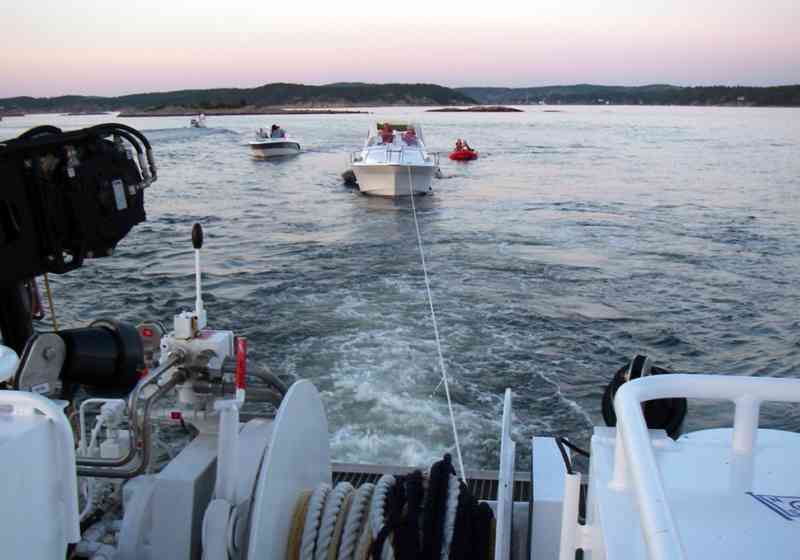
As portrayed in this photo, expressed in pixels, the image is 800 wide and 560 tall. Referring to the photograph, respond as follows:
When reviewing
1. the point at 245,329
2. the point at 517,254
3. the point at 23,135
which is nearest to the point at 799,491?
the point at 23,135

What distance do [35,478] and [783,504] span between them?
75.1 inches

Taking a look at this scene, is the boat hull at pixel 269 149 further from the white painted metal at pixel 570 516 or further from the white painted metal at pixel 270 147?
the white painted metal at pixel 570 516

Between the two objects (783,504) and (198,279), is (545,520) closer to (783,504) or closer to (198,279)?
(783,504)

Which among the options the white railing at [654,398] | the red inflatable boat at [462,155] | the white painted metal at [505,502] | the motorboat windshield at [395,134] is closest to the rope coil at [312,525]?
the white painted metal at [505,502]

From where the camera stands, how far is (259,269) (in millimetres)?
15070

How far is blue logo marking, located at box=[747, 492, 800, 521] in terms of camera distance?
1850mm

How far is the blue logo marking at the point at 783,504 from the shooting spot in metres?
1.85

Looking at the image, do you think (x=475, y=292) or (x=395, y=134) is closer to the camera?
(x=475, y=292)

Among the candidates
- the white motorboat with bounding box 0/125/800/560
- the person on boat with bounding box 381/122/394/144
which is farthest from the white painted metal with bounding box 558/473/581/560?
the person on boat with bounding box 381/122/394/144

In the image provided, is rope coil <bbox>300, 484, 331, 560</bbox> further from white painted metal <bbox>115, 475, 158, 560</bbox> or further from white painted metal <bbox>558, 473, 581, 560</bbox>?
white painted metal <bbox>558, 473, 581, 560</bbox>

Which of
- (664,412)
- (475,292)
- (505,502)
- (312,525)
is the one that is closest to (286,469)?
(312,525)

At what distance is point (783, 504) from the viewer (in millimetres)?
1918

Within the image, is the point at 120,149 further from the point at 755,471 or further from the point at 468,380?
the point at 468,380

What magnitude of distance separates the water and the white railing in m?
4.94
